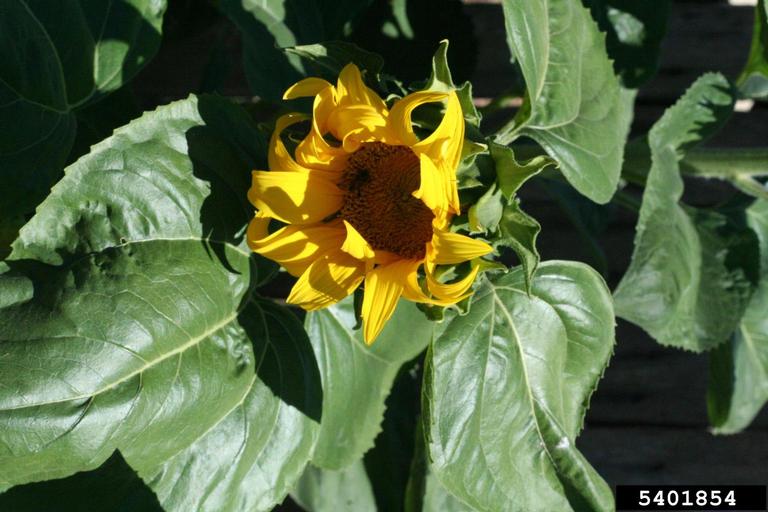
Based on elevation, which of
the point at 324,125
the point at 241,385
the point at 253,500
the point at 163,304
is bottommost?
the point at 253,500

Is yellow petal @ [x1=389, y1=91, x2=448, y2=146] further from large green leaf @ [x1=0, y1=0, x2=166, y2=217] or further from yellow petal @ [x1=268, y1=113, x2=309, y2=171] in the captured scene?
large green leaf @ [x1=0, y1=0, x2=166, y2=217]

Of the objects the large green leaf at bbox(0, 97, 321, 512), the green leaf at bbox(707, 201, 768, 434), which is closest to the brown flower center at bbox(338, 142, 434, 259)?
the large green leaf at bbox(0, 97, 321, 512)

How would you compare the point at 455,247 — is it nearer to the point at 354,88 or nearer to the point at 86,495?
the point at 354,88

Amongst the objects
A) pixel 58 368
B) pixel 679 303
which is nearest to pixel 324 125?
pixel 58 368

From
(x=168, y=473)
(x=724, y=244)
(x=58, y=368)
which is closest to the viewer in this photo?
(x=58, y=368)

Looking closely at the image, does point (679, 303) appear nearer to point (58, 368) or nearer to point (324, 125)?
point (324, 125)

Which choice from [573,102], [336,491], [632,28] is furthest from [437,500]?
[632,28]

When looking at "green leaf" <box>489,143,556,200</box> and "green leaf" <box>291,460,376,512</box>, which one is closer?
"green leaf" <box>489,143,556,200</box>
